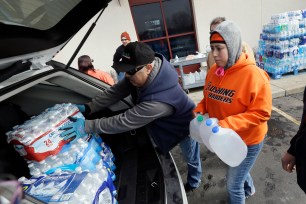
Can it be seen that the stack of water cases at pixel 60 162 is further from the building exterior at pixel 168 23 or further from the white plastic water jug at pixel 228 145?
the building exterior at pixel 168 23

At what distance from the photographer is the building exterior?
6.22 meters

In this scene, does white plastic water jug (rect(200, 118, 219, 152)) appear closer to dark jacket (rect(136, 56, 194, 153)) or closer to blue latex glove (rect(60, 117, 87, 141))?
dark jacket (rect(136, 56, 194, 153))

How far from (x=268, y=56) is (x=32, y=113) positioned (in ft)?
19.2

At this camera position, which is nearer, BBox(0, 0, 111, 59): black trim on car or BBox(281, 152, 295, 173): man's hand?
BBox(0, 0, 111, 59): black trim on car

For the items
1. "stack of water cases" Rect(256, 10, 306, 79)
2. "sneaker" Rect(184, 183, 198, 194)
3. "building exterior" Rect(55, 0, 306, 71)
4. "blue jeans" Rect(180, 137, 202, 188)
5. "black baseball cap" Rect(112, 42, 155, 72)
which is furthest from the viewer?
"building exterior" Rect(55, 0, 306, 71)

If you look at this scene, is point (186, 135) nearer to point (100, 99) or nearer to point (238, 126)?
point (238, 126)

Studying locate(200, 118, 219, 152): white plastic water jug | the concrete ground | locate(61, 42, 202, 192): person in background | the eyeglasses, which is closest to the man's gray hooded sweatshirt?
locate(61, 42, 202, 192): person in background

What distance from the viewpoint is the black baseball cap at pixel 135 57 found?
5.23 ft

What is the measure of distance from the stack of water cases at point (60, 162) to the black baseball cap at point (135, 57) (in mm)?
547

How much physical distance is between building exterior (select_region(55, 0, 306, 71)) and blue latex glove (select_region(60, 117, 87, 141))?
5.12 m

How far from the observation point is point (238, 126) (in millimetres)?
1426

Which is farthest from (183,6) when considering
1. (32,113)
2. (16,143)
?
(16,143)

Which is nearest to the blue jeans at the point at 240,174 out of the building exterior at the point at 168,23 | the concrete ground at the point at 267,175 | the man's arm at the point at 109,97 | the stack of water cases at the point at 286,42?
the concrete ground at the point at 267,175

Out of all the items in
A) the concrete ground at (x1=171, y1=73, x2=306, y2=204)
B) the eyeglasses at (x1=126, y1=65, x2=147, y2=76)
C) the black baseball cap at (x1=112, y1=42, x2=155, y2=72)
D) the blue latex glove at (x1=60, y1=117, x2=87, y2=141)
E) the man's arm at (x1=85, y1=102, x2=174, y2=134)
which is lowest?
the concrete ground at (x1=171, y1=73, x2=306, y2=204)
